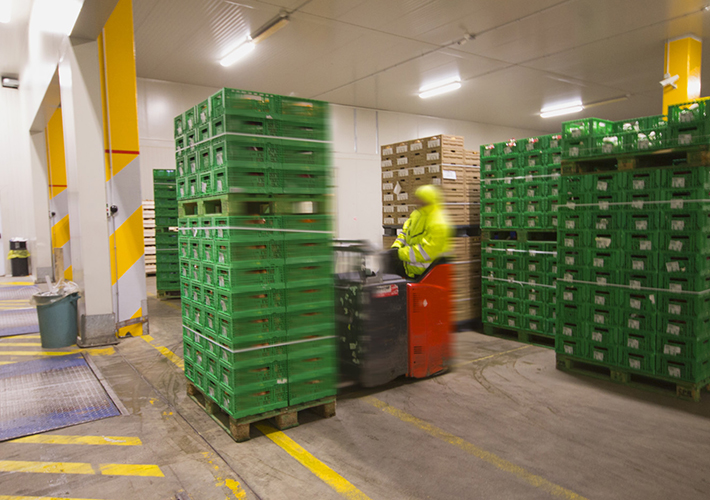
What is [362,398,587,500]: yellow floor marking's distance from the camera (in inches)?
134

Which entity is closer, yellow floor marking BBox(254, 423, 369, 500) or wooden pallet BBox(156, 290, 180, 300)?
yellow floor marking BBox(254, 423, 369, 500)

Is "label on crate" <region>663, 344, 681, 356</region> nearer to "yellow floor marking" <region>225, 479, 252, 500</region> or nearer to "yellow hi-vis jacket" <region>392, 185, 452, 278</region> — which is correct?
"yellow hi-vis jacket" <region>392, 185, 452, 278</region>

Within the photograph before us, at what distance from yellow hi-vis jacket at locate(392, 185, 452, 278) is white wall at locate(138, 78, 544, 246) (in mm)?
10589

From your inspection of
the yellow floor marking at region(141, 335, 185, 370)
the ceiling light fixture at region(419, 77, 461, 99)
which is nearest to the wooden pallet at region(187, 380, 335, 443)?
the yellow floor marking at region(141, 335, 185, 370)

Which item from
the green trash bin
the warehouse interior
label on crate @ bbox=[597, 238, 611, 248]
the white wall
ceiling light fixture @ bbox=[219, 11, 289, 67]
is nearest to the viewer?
the warehouse interior

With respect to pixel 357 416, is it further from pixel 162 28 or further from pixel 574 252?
pixel 162 28

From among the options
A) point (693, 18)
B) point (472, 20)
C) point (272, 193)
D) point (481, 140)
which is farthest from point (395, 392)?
point (481, 140)

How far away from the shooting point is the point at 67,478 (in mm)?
3568

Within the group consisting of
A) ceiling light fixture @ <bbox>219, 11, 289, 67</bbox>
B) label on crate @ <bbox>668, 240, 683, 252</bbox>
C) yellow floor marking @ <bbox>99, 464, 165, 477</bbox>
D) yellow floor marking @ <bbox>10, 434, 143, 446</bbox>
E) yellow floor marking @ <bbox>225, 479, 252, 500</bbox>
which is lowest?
yellow floor marking @ <bbox>225, 479, 252, 500</bbox>

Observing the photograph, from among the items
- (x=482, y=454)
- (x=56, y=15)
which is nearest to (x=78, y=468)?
(x=482, y=454)

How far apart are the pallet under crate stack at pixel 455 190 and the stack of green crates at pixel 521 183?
26.9 inches

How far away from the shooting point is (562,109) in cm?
2138

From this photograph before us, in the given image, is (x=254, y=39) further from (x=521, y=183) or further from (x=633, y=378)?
(x=633, y=378)

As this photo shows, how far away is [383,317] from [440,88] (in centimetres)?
1365
